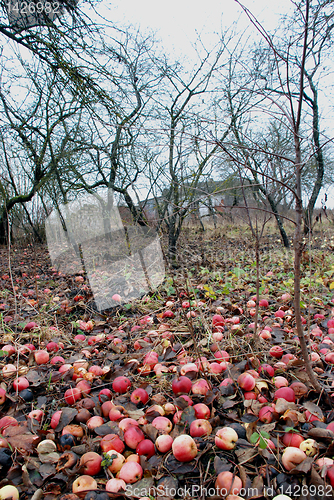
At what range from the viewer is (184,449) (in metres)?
1.11

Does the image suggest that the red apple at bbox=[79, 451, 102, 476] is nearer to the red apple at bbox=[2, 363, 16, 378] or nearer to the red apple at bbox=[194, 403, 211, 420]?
the red apple at bbox=[194, 403, 211, 420]

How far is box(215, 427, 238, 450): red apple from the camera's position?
1141 mm

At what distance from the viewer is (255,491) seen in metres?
0.99

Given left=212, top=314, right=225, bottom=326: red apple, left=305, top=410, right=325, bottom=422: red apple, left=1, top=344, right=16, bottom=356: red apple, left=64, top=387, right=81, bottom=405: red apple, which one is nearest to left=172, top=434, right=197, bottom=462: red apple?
left=305, top=410, right=325, bottom=422: red apple

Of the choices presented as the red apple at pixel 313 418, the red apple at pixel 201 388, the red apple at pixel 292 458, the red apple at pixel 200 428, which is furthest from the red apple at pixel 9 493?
the red apple at pixel 313 418

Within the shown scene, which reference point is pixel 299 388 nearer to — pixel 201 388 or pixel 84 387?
pixel 201 388

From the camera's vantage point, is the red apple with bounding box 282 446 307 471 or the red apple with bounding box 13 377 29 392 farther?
the red apple with bounding box 13 377 29 392

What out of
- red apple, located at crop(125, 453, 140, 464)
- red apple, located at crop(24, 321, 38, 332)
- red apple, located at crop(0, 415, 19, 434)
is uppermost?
red apple, located at crop(24, 321, 38, 332)

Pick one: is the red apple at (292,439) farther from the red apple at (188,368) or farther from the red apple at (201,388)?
the red apple at (188,368)

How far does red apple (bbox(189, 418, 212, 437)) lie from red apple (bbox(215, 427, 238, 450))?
6 centimetres

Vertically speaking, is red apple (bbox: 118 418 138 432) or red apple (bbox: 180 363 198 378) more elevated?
red apple (bbox: 180 363 198 378)

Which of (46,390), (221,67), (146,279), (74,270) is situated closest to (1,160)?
(74,270)

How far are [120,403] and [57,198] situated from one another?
30.5ft

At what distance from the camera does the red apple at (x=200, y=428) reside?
1.22 metres
